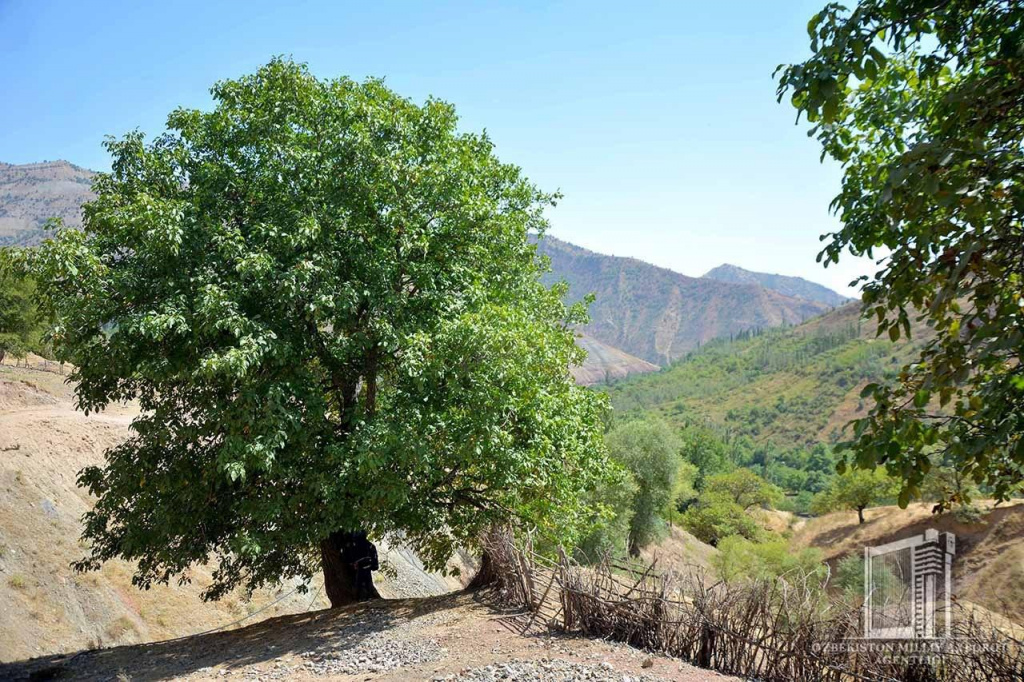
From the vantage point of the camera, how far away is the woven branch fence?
6.41m

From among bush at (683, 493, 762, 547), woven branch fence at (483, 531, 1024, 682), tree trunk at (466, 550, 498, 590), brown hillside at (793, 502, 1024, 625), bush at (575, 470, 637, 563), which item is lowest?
bush at (683, 493, 762, 547)

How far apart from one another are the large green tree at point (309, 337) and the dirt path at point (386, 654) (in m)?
1.38

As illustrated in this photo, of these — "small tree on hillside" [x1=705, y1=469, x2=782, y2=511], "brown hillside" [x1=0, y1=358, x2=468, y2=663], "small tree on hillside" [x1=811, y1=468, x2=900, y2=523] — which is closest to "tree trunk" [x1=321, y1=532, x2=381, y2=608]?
"brown hillside" [x1=0, y1=358, x2=468, y2=663]

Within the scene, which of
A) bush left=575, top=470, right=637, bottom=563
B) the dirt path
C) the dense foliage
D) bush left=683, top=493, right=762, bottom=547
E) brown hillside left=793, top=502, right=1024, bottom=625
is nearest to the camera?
the dirt path

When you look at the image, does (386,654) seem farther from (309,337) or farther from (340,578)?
(309,337)

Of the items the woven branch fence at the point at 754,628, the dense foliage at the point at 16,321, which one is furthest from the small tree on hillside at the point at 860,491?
the dense foliage at the point at 16,321

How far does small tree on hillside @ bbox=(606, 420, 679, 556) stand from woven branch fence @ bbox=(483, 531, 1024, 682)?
36.8 meters

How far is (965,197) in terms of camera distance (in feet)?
14.0

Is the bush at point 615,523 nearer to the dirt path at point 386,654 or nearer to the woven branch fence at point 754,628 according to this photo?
the dirt path at point 386,654

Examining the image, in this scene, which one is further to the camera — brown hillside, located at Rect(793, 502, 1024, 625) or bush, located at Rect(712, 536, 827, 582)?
bush, located at Rect(712, 536, 827, 582)

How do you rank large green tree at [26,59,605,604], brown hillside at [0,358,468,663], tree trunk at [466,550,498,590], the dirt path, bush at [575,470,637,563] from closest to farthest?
1. the dirt path
2. large green tree at [26,59,605,604]
3. tree trunk at [466,550,498,590]
4. brown hillside at [0,358,468,663]
5. bush at [575,470,637,563]

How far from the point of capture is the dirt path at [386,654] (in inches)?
300

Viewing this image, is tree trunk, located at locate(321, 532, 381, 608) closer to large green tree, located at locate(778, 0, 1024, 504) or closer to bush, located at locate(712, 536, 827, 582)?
large green tree, located at locate(778, 0, 1024, 504)

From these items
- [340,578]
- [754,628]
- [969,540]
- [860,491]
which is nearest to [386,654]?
[340,578]
